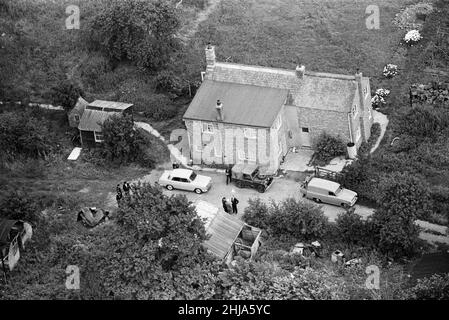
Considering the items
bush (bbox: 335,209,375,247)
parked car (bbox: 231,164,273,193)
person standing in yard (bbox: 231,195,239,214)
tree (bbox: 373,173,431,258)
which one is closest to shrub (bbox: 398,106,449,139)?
tree (bbox: 373,173,431,258)

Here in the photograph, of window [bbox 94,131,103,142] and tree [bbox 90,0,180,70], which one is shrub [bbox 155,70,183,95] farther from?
window [bbox 94,131,103,142]

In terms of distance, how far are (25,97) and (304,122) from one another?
24290 mm

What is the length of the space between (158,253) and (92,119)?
60.7ft

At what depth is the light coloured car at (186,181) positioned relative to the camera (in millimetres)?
54031

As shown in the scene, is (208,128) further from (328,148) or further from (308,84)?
(328,148)

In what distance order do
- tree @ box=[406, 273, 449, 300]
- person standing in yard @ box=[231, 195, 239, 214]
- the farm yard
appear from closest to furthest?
1. tree @ box=[406, 273, 449, 300]
2. the farm yard
3. person standing in yard @ box=[231, 195, 239, 214]

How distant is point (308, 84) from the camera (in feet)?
186

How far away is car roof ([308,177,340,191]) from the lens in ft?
171

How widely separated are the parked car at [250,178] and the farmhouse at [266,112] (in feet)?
3.37

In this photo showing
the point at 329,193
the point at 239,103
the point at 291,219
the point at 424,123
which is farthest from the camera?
the point at 424,123

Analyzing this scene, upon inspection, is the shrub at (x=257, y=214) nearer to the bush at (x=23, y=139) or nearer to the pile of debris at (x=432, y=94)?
the bush at (x=23, y=139)

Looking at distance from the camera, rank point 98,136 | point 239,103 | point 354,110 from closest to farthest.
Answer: point 239,103
point 354,110
point 98,136

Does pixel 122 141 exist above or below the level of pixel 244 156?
above

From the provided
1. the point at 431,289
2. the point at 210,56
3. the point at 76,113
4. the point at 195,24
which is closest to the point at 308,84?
the point at 210,56
